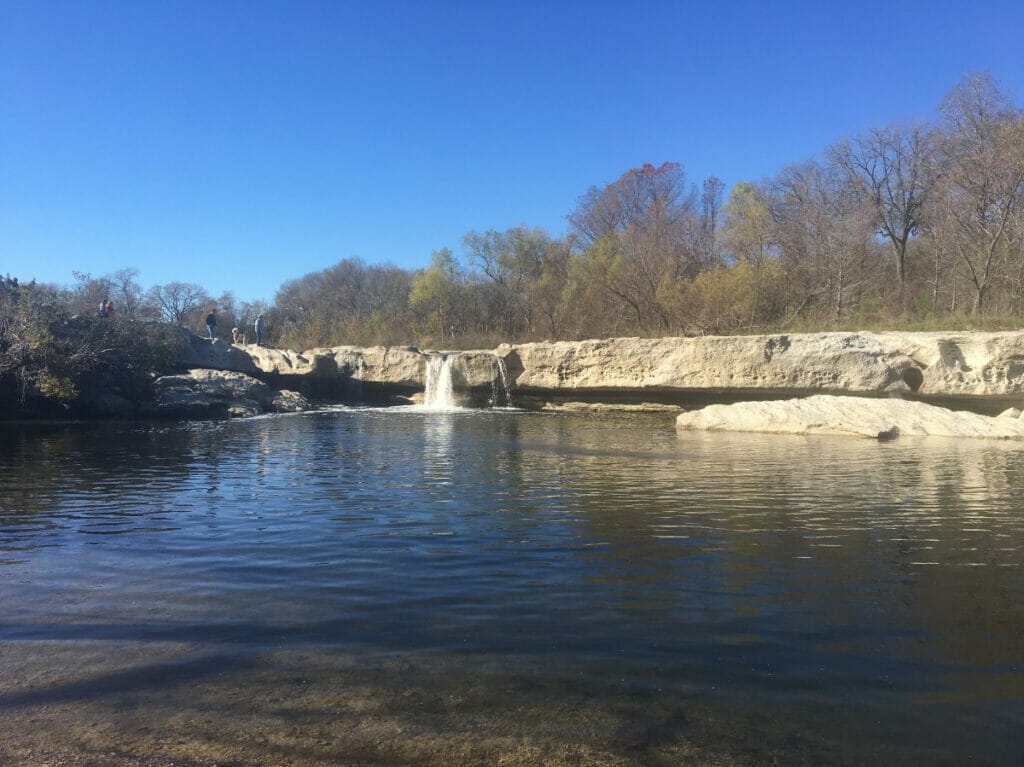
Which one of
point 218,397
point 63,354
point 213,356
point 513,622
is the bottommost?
point 513,622

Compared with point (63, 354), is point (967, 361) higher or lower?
lower

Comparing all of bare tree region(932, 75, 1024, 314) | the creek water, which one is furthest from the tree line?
the creek water

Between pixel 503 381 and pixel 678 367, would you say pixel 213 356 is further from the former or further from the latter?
pixel 678 367

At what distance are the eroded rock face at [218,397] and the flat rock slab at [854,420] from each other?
14737mm

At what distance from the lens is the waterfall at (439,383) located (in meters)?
29.4

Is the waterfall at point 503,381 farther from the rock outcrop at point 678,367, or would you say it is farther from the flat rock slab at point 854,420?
the flat rock slab at point 854,420

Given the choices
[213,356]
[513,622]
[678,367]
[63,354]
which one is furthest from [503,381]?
[513,622]

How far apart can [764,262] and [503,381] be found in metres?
12.9

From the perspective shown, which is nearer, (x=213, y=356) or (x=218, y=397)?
(x=218, y=397)

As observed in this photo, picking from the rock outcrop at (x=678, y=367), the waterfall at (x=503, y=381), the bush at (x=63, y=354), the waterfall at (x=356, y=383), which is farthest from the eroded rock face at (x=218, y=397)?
the waterfall at (x=503, y=381)

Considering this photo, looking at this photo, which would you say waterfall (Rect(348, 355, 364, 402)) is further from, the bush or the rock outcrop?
the bush

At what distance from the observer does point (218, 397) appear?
24672 millimetres

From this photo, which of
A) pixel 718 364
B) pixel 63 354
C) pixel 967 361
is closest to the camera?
pixel 967 361

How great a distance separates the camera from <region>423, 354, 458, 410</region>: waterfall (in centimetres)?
2942
